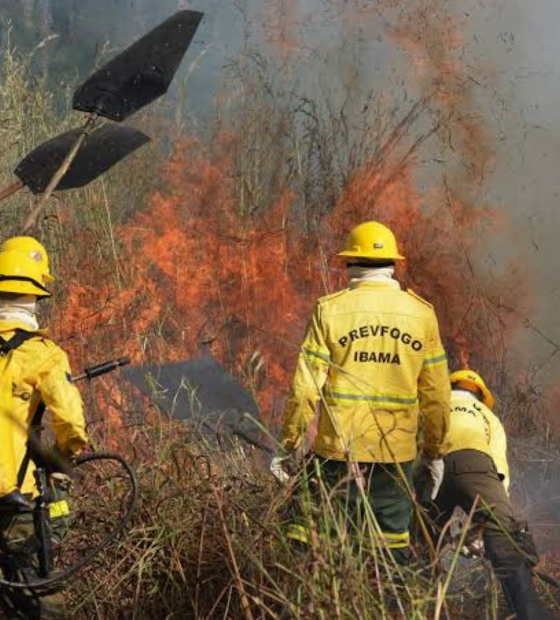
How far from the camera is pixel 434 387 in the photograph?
14.2 ft

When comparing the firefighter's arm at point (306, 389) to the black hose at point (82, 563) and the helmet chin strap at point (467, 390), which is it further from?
the helmet chin strap at point (467, 390)

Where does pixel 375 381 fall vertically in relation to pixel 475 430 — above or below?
above

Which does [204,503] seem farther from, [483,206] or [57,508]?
[483,206]

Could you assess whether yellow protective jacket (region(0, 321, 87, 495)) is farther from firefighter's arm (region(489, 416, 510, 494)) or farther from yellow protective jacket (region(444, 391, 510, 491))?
firefighter's arm (region(489, 416, 510, 494))

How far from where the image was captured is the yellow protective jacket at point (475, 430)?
17.3 ft

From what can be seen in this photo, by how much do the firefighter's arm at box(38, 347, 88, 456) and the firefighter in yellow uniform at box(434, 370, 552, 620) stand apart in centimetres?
163

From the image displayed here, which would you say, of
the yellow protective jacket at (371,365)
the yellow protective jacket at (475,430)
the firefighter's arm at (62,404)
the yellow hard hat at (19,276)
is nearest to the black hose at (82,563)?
the firefighter's arm at (62,404)

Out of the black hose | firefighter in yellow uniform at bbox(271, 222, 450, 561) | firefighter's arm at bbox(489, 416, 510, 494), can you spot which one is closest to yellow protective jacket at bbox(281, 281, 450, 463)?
firefighter in yellow uniform at bbox(271, 222, 450, 561)

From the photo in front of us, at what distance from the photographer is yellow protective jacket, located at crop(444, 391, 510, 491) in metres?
5.29

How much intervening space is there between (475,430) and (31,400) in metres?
2.37

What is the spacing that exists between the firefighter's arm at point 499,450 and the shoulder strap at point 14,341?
8.45 ft

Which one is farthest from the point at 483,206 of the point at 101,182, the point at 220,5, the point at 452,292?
the point at 220,5

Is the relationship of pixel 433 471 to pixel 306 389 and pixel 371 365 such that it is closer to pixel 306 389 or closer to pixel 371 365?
pixel 371 365

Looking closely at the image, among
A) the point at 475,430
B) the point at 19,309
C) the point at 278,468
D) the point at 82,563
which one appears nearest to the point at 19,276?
the point at 19,309
